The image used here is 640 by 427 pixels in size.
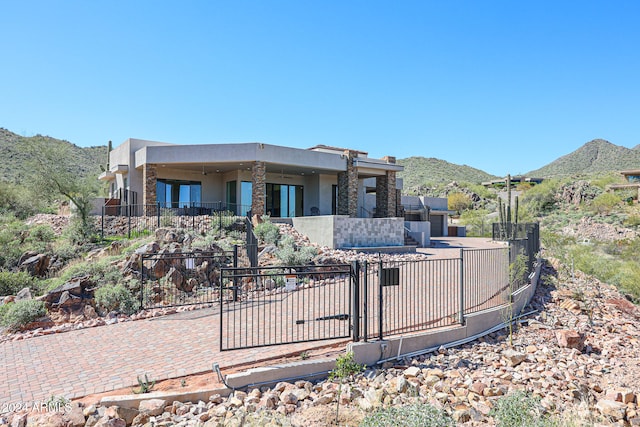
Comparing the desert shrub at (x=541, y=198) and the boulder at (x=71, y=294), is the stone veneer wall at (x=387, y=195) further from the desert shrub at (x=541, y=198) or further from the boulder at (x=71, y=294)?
the desert shrub at (x=541, y=198)

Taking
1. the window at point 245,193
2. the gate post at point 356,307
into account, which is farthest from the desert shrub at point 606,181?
the gate post at point 356,307

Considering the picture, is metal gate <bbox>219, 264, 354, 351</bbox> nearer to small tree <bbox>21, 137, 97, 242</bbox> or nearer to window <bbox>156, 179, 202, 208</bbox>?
small tree <bbox>21, 137, 97, 242</bbox>

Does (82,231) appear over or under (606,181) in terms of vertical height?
under

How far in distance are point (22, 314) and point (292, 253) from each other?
331 inches

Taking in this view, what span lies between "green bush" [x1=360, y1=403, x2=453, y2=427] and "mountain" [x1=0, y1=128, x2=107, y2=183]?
3572 cm

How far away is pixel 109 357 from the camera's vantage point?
6891 millimetres

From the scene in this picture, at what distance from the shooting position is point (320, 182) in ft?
91.1

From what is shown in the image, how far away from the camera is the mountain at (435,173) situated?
249ft

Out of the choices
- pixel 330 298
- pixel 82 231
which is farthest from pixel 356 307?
pixel 82 231

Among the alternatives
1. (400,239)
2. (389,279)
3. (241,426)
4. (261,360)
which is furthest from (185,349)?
(400,239)

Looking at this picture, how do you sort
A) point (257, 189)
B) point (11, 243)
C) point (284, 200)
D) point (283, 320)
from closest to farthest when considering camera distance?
point (283, 320)
point (11, 243)
point (257, 189)
point (284, 200)

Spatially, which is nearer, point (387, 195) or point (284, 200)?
point (284, 200)

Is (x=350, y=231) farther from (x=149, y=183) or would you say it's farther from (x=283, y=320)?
(x=149, y=183)

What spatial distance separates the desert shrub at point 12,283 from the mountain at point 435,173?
64.5 m
